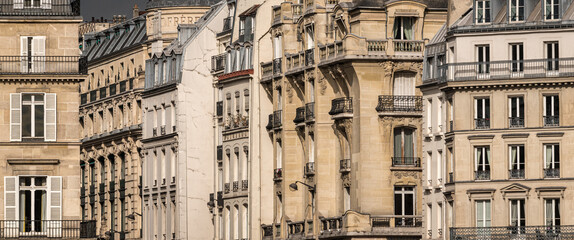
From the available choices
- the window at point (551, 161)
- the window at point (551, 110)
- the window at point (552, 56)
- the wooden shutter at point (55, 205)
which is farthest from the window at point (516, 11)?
the wooden shutter at point (55, 205)

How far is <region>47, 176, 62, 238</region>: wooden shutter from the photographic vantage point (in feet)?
391

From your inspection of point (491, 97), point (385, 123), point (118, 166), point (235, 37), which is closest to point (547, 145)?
point (491, 97)

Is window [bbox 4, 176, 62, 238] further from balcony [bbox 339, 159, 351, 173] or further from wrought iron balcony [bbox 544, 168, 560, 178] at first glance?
balcony [bbox 339, 159, 351, 173]

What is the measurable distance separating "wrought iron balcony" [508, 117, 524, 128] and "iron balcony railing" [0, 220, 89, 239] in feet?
76.7

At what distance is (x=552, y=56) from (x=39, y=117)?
26667 millimetres

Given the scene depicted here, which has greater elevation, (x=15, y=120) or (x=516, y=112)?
(x=516, y=112)

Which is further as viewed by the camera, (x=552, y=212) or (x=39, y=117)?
(x=552, y=212)

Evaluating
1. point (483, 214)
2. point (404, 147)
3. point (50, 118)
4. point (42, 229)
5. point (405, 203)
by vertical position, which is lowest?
point (42, 229)

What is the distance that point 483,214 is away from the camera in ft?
421

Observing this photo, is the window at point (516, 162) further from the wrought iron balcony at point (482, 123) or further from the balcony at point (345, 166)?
the balcony at point (345, 166)

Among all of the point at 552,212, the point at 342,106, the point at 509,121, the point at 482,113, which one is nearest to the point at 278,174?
the point at 342,106

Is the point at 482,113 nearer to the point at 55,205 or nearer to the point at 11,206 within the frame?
the point at 55,205

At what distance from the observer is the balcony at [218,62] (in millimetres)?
168125

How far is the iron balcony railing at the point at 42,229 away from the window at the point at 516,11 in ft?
84.9
